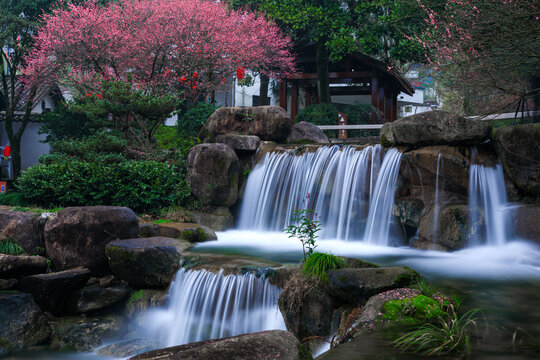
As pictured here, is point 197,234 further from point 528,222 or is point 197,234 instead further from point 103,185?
point 528,222

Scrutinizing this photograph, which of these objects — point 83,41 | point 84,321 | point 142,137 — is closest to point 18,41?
point 83,41

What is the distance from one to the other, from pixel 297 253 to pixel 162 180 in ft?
17.2

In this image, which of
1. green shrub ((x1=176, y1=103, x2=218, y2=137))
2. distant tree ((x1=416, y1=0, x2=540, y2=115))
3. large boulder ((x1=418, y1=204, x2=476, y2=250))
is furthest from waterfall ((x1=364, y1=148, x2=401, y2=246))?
green shrub ((x1=176, y1=103, x2=218, y2=137))

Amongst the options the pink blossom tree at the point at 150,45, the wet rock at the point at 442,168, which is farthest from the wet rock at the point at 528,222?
the pink blossom tree at the point at 150,45

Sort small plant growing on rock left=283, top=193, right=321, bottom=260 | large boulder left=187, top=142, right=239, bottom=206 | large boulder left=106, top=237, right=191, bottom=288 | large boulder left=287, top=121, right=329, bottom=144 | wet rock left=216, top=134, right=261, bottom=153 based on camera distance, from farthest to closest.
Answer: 1. large boulder left=287, top=121, right=329, bottom=144
2. wet rock left=216, top=134, right=261, bottom=153
3. large boulder left=187, top=142, right=239, bottom=206
4. large boulder left=106, top=237, right=191, bottom=288
5. small plant growing on rock left=283, top=193, right=321, bottom=260

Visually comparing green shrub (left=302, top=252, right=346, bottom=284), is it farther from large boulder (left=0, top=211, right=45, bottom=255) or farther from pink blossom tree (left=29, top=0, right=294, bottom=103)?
pink blossom tree (left=29, top=0, right=294, bottom=103)

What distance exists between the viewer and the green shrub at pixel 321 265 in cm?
607

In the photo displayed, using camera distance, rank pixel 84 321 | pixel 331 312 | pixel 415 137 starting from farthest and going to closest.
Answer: pixel 415 137
pixel 84 321
pixel 331 312

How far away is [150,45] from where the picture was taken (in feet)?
65.3

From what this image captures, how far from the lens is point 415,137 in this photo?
10539 mm

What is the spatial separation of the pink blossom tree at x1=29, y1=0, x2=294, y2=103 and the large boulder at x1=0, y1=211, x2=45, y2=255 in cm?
855

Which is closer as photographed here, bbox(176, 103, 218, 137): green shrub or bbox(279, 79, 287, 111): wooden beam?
bbox(176, 103, 218, 137): green shrub

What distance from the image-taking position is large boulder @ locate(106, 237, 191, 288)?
810cm

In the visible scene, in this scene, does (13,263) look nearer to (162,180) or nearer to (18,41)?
(162,180)
